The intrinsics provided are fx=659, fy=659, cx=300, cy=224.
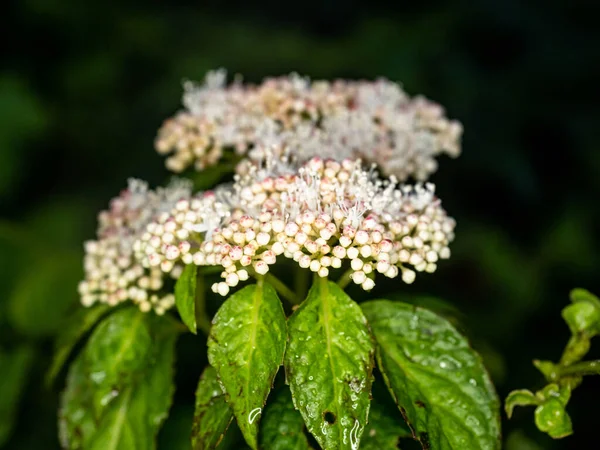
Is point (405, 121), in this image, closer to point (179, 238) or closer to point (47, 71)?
point (179, 238)

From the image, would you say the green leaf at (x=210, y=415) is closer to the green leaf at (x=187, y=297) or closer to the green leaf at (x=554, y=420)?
the green leaf at (x=187, y=297)

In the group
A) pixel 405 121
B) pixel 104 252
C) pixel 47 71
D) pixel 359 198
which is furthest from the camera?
pixel 47 71

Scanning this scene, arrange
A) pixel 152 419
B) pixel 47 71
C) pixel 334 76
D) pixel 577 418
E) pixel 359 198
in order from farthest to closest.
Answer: pixel 47 71 → pixel 334 76 → pixel 577 418 → pixel 152 419 → pixel 359 198

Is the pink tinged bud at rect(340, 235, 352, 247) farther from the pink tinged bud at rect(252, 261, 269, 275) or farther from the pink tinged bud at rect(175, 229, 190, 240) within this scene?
the pink tinged bud at rect(175, 229, 190, 240)

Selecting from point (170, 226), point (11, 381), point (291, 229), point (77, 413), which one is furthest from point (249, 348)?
point (11, 381)

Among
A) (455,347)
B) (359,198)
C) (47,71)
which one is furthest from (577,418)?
(47,71)

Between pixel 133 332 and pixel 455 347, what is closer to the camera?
pixel 455 347
